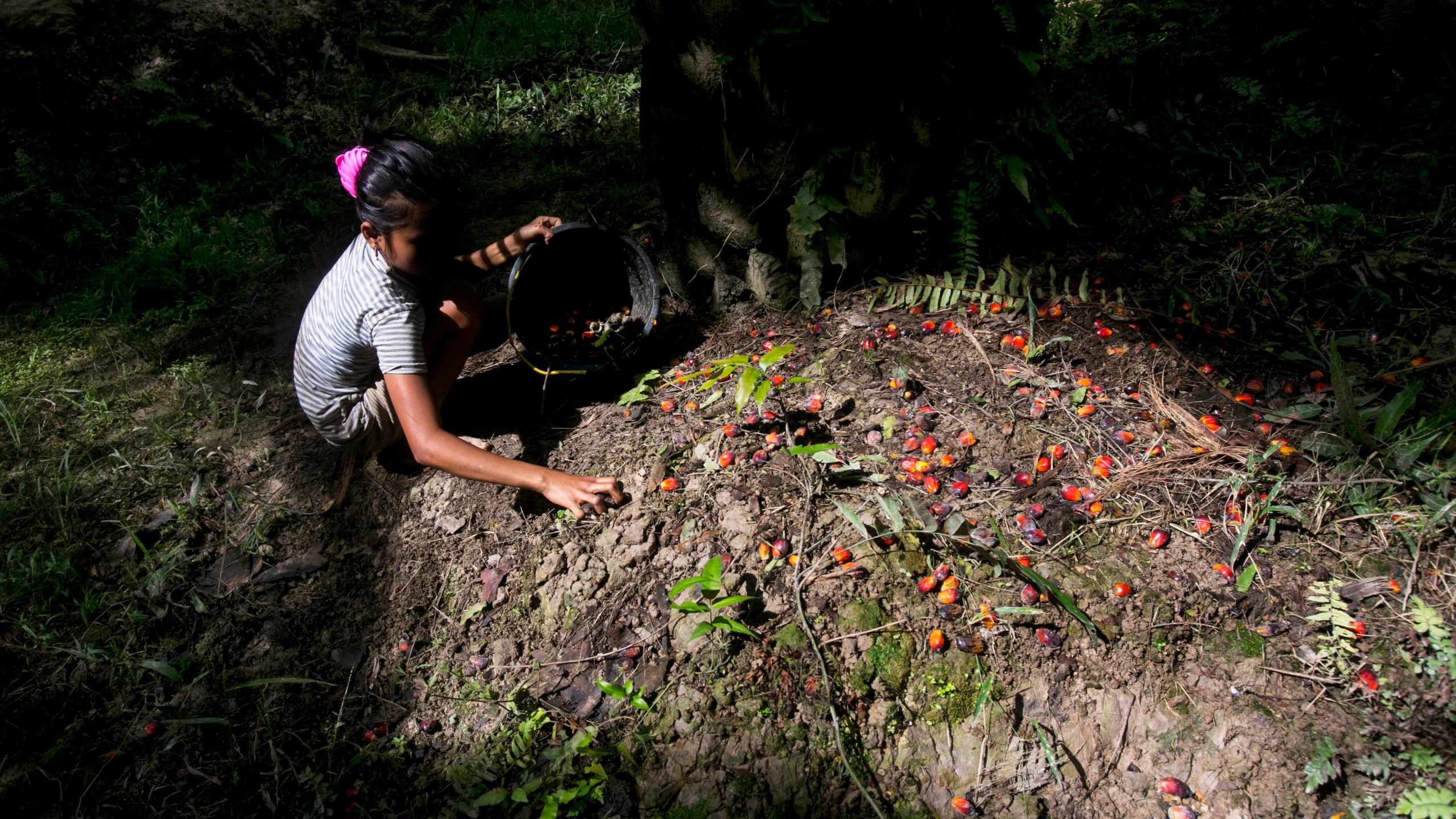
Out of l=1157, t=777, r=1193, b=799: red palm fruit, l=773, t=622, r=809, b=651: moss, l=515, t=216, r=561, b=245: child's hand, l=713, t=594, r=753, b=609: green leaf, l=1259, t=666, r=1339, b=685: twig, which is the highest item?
l=515, t=216, r=561, b=245: child's hand

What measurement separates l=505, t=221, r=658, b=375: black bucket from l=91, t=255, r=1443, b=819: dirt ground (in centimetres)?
39

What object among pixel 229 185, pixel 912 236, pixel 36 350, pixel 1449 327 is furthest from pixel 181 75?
pixel 1449 327

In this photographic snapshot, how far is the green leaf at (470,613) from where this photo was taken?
7.89 ft

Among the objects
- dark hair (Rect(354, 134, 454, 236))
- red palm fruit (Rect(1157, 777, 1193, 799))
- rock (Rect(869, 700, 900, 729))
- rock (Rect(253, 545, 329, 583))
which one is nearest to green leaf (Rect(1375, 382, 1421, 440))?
red palm fruit (Rect(1157, 777, 1193, 799))

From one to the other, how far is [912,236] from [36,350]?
4393 millimetres

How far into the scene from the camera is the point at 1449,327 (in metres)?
2.41

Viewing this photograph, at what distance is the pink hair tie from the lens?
2436mm

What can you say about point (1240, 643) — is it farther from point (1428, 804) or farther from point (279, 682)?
point (279, 682)

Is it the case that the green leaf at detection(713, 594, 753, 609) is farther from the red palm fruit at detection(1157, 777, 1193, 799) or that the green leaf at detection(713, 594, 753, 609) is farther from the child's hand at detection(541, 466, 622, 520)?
the red palm fruit at detection(1157, 777, 1193, 799)

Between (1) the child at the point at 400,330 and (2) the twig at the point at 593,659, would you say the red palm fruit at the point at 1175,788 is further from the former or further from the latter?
(1) the child at the point at 400,330

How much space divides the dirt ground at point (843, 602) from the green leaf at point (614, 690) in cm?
7

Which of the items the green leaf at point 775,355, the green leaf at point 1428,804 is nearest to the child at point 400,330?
the green leaf at point 775,355

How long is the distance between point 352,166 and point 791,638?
2147 millimetres

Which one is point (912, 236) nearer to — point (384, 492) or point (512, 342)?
point (512, 342)
